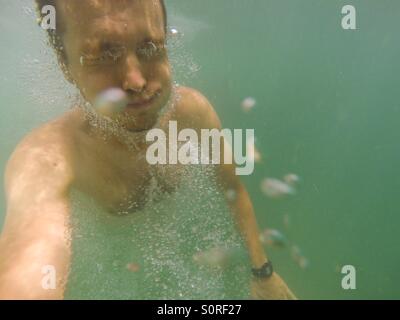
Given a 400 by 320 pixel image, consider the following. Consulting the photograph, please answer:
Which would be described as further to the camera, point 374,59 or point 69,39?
point 374,59

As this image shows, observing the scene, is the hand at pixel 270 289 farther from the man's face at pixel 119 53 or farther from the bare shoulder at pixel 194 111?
the man's face at pixel 119 53

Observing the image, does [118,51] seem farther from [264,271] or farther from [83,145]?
[264,271]

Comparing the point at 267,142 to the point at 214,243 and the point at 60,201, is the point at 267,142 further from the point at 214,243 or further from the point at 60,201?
the point at 60,201

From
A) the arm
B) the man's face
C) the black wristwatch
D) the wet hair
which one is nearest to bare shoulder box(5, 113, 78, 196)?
the arm

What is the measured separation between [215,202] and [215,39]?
1831 cm

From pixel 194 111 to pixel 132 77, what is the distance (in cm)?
121

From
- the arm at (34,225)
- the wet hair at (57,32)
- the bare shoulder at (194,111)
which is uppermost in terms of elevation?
the wet hair at (57,32)

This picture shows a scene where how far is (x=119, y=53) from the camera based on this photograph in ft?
8.50

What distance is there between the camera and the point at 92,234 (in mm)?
3535

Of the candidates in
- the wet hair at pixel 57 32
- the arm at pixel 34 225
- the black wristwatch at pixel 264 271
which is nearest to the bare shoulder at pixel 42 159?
the arm at pixel 34 225

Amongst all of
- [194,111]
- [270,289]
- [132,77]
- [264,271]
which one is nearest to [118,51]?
[132,77]

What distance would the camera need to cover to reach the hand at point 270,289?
355cm

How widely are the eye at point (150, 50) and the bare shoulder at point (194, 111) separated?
86 centimetres
